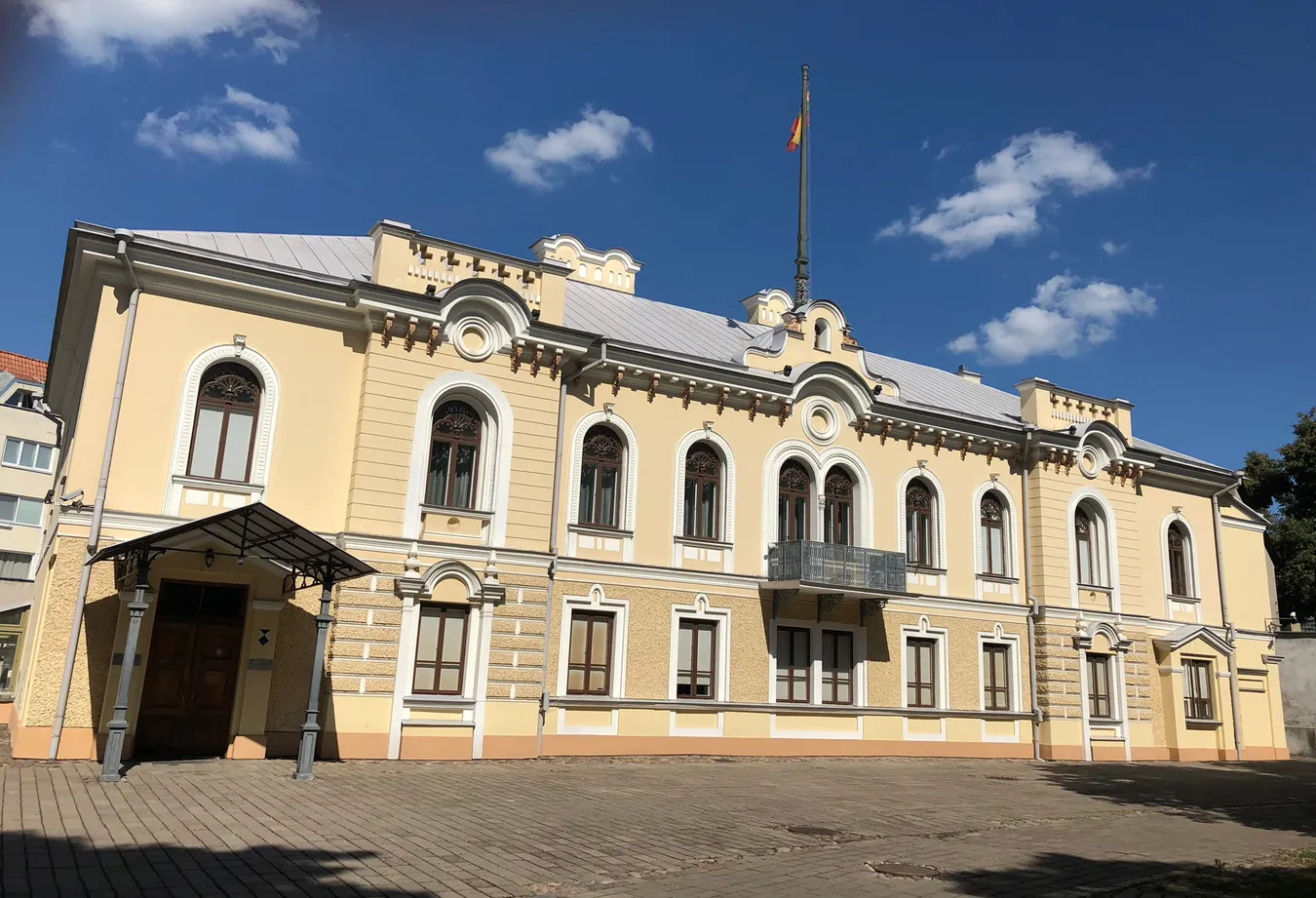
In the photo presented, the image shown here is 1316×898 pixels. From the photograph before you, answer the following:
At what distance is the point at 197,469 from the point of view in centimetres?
1645

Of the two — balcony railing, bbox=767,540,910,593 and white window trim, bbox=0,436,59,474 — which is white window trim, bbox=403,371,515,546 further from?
white window trim, bbox=0,436,59,474

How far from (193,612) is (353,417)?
4.14 m

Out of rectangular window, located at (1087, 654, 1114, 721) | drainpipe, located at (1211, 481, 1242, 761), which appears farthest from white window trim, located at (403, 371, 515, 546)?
drainpipe, located at (1211, 481, 1242, 761)

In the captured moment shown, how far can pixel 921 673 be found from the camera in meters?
22.9

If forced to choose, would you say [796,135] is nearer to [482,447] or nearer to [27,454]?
[482,447]

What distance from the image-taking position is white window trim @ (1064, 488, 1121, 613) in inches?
995

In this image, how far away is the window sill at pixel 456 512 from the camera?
1781 centimetres

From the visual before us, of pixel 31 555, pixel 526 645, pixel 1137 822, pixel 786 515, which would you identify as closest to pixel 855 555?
pixel 786 515

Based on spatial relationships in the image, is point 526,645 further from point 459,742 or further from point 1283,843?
point 1283,843

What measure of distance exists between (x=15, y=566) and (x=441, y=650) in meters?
37.4

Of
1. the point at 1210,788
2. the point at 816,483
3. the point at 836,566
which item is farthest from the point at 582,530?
the point at 1210,788

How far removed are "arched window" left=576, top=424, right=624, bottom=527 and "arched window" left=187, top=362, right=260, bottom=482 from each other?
616 centimetres

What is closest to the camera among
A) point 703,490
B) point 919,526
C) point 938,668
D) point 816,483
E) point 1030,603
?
point 703,490

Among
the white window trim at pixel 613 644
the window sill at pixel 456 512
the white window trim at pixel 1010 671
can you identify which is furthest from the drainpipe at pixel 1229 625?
the window sill at pixel 456 512
